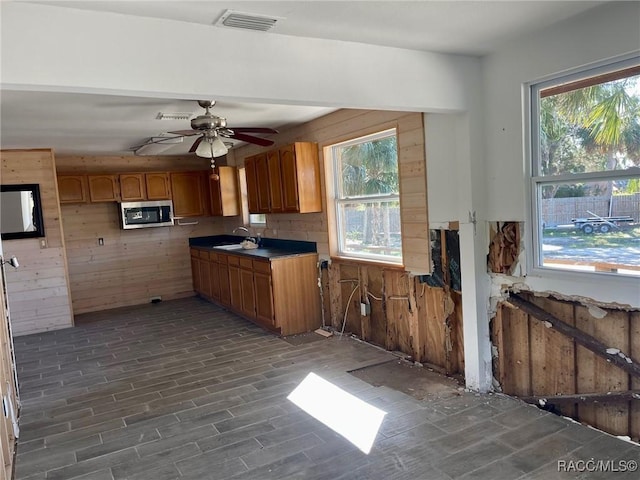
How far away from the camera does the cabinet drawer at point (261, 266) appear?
16.7 feet

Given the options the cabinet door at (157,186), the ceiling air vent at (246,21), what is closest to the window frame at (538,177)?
the ceiling air vent at (246,21)

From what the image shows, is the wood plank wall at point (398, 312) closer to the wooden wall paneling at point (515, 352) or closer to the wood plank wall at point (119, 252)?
the wooden wall paneling at point (515, 352)

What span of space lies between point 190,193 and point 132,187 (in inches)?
35.9

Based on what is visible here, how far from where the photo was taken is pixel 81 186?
687cm

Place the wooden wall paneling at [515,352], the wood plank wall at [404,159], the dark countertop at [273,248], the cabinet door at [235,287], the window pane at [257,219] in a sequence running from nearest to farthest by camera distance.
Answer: the wooden wall paneling at [515,352], the wood plank wall at [404,159], the dark countertop at [273,248], the cabinet door at [235,287], the window pane at [257,219]

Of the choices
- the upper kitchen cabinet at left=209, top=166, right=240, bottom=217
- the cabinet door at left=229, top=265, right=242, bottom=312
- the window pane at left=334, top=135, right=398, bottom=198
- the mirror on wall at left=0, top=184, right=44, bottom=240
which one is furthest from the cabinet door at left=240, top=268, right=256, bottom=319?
the mirror on wall at left=0, top=184, right=44, bottom=240

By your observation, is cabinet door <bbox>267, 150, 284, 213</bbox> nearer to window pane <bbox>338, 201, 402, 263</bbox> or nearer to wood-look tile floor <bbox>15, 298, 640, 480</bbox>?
window pane <bbox>338, 201, 402, 263</bbox>

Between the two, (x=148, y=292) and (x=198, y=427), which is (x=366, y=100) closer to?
(x=198, y=427)

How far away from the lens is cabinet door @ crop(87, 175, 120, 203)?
273 inches

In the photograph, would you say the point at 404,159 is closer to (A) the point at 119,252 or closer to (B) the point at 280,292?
(B) the point at 280,292

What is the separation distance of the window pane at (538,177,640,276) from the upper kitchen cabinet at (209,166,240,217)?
5168 mm

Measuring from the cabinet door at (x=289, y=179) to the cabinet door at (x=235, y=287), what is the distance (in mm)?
1205

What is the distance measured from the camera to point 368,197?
15.0 ft

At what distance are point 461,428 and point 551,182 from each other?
1645 mm
